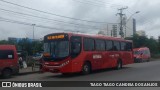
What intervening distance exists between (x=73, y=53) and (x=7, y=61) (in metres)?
4.80

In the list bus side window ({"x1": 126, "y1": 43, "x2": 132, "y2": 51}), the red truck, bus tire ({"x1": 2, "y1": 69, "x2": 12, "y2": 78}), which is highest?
bus side window ({"x1": 126, "y1": 43, "x2": 132, "y2": 51})

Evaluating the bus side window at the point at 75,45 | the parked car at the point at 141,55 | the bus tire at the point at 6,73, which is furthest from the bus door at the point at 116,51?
the parked car at the point at 141,55

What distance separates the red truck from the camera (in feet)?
71.0

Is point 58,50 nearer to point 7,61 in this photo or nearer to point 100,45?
point 7,61

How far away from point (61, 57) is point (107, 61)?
636 cm

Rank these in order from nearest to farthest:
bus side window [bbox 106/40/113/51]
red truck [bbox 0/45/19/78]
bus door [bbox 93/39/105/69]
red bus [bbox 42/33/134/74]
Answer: red bus [bbox 42/33/134/74] < red truck [bbox 0/45/19/78] < bus door [bbox 93/39/105/69] < bus side window [bbox 106/40/113/51]

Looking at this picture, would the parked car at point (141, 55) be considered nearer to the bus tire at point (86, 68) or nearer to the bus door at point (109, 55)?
the bus door at point (109, 55)

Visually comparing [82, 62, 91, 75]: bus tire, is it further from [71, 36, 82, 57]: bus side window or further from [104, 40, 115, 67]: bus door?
[104, 40, 115, 67]: bus door

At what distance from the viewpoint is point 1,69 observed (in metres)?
21.5

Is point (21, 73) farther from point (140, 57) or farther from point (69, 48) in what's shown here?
point (140, 57)

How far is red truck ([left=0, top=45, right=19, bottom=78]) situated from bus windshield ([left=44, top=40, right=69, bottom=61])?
110 inches

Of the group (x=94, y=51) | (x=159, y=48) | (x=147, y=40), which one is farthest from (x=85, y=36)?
(x=159, y=48)

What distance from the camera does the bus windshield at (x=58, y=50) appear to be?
20.6 m

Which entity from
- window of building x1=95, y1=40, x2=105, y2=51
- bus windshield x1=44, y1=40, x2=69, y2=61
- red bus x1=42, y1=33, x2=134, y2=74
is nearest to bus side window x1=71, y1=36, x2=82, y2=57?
red bus x1=42, y1=33, x2=134, y2=74
